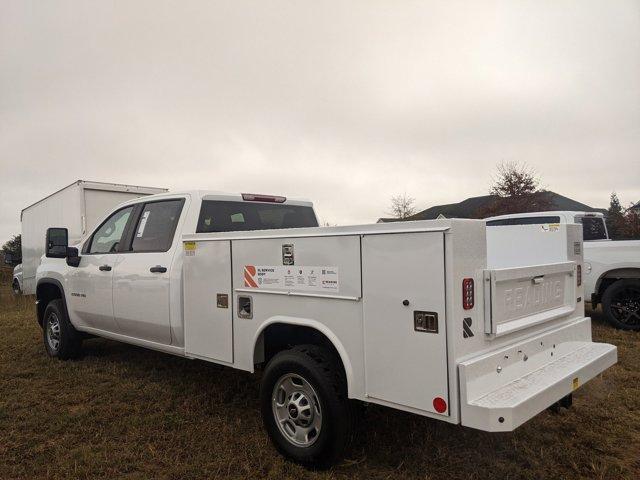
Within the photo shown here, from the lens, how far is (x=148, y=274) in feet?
15.9

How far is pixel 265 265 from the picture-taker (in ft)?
12.3

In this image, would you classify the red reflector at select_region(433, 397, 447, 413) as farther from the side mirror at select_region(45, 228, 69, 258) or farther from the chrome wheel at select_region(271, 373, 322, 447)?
the side mirror at select_region(45, 228, 69, 258)

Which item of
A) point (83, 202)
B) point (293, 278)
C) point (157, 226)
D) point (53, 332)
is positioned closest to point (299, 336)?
point (293, 278)

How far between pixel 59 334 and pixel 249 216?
3.28 metres

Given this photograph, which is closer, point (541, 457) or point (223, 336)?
point (541, 457)

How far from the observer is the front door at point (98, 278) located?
550 cm

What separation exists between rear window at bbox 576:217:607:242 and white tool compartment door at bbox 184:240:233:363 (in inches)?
272

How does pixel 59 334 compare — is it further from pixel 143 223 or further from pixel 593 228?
pixel 593 228

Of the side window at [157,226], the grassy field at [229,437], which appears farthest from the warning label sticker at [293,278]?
the side window at [157,226]

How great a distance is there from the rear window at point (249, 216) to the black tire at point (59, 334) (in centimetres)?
286

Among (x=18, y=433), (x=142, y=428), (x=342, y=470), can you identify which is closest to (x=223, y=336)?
(x=142, y=428)

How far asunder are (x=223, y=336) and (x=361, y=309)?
4.78 feet

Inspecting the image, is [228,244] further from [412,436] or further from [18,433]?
[18,433]

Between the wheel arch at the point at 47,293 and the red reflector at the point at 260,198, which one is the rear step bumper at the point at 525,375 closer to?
the red reflector at the point at 260,198
